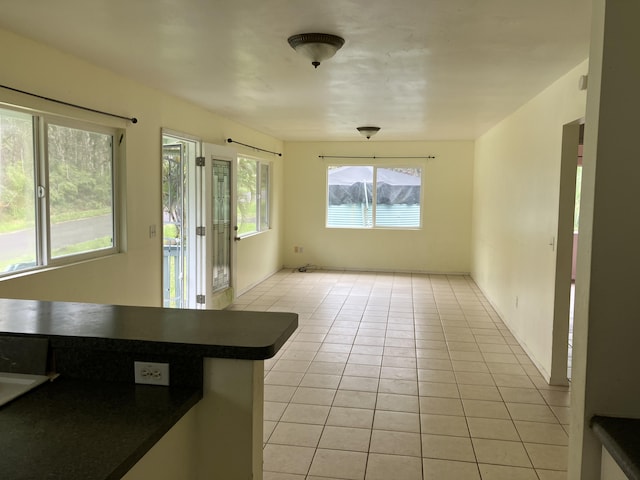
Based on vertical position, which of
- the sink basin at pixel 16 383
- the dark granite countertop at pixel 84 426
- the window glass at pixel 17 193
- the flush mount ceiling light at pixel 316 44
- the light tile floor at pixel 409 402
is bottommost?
the light tile floor at pixel 409 402

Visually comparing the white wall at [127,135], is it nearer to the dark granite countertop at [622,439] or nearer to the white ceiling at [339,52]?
the white ceiling at [339,52]

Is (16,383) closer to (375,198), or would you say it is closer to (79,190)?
(79,190)

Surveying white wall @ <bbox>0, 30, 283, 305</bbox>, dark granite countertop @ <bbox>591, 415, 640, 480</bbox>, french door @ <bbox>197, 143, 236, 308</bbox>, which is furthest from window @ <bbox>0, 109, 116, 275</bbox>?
dark granite countertop @ <bbox>591, 415, 640, 480</bbox>

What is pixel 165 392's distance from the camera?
133 centimetres

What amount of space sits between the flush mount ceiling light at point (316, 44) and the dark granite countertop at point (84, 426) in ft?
6.68

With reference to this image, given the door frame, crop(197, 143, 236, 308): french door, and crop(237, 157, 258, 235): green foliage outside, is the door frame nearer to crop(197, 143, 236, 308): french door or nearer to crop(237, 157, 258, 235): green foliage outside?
crop(197, 143, 236, 308): french door

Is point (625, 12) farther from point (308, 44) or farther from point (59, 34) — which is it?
point (59, 34)

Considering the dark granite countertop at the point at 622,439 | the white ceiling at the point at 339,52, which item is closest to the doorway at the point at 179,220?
the white ceiling at the point at 339,52

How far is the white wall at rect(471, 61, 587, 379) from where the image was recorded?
3836 mm

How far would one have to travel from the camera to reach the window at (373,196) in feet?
28.9

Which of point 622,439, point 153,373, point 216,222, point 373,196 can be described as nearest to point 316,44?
point 153,373

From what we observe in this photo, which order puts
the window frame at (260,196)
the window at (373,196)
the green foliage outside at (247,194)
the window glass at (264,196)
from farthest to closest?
the window at (373,196), the window glass at (264,196), the window frame at (260,196), the green foliage outside at (247,194)

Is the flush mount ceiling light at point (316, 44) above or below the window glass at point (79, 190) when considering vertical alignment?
above

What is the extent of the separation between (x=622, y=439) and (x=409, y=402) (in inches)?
85.5
